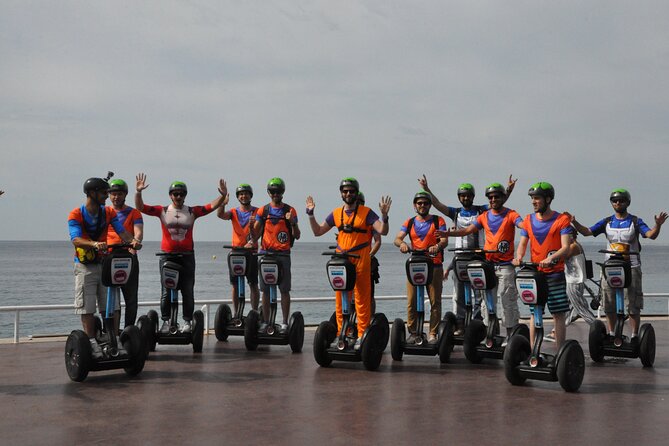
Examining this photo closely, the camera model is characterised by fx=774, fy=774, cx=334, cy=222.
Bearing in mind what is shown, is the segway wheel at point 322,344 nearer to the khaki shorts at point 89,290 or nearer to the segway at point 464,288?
the segway at point 464,288

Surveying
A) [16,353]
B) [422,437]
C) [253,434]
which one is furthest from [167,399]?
[16,353]

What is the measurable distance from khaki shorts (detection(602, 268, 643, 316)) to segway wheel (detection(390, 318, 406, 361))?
261 centimetres

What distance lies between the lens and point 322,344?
8773 millimetres

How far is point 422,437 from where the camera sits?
18.2 ft

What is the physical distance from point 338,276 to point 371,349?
88 centimetres

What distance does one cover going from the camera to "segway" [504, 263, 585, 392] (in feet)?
23.9

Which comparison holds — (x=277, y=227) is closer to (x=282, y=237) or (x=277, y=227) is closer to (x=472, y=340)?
(x=282, y=237)

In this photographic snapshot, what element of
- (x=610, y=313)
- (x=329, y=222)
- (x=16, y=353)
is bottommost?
(x=16, y=353)

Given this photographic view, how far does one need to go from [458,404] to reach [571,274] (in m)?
6.36

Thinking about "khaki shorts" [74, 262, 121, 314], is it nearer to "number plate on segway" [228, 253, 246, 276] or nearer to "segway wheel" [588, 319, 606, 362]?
"number plate on segway" [228, 253, 246, 276]

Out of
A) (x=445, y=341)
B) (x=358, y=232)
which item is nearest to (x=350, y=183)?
(x=358, y=232)

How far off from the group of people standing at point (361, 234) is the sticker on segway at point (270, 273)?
21 cm

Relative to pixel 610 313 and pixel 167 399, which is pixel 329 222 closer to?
pixel 167 399

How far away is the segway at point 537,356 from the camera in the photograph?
7.27 m
